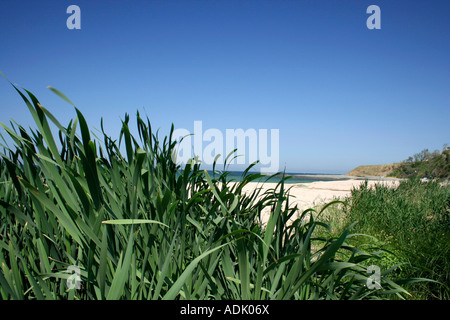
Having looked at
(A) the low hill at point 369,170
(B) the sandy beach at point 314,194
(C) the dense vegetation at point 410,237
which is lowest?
(A) the low hill at point 369,170

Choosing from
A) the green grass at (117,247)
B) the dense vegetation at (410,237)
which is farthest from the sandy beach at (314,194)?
the green grass at (117,247)

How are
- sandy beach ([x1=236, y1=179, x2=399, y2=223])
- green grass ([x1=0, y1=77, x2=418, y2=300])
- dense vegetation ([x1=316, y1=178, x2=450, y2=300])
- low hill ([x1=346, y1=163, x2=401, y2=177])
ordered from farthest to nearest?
low hill ([x1=346, y1=163, x2=401, y2=177]), sandy beach ([x1=236, y1=179, x2=399, y2=223]), dense vegetation ([x1=316, y1=178, x2=450, y2=300]), green grass ([x1=0, y1=77, x2=418, y2=300])

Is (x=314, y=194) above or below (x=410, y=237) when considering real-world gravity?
below

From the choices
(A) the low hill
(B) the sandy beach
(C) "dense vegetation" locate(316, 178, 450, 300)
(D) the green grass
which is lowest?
(A) the low hill

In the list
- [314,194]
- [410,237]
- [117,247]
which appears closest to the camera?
[117,247]

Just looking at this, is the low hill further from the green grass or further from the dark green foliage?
the green grass

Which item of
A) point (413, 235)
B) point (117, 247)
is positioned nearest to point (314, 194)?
point (413, 235)

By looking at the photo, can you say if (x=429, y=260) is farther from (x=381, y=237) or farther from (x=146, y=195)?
(x=146, y=195)

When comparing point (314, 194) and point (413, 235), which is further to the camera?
point (314, 194)

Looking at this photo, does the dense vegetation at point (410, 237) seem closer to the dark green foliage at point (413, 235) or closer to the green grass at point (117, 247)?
the dark green foliage at point (413, 235)

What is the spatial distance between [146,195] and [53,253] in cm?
34

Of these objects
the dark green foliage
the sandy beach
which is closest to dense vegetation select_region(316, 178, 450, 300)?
the dark green foliage

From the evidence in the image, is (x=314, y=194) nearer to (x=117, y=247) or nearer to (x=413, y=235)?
(x=413, y=235)
